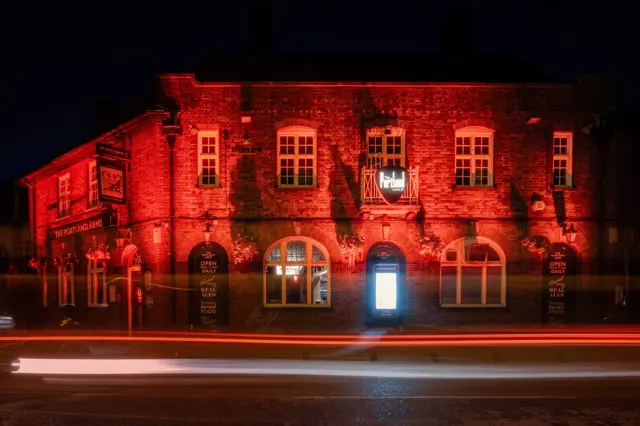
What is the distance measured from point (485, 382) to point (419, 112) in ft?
31.4

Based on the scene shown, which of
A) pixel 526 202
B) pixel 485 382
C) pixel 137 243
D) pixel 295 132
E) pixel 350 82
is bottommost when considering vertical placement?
pixel 485 382

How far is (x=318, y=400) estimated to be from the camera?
884cm

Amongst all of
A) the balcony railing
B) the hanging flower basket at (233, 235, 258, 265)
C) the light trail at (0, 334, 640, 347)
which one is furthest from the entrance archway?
the light trail at (0, 334, 640, 347)

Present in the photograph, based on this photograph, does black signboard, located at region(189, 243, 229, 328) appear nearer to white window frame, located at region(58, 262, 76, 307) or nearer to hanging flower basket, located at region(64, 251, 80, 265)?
hanging flower basket, located at region(64, 251, 80, 265)

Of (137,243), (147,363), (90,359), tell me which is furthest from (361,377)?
(137,243)

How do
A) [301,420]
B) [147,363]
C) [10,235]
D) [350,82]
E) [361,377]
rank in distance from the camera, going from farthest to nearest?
[10,235], [350,82], [361,377], [147,363], [301,420]

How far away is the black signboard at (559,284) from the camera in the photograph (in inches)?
688

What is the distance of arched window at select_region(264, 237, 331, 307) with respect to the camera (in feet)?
58.2

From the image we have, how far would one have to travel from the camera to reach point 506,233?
696 inches

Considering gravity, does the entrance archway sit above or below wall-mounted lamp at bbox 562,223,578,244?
below

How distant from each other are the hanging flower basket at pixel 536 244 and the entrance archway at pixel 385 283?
11.6 ft

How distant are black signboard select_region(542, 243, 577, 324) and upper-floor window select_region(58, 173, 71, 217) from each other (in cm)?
1646

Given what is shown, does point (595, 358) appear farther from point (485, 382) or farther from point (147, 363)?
point (147, 363)

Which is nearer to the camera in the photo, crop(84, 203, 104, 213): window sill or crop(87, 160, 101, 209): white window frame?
crop(84, 203, 104, 213): window sill
